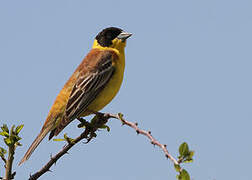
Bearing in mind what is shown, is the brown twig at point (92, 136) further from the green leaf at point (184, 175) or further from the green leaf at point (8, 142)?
the green leaf at point (8, 142)

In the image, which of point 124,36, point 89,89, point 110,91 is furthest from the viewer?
point 124,36

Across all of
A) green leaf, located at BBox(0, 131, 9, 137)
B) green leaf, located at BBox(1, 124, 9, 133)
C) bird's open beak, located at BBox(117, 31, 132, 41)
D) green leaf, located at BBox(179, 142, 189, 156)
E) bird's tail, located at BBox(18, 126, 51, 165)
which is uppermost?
bird's open beak, located at BBox(117, 31, 132, 41)

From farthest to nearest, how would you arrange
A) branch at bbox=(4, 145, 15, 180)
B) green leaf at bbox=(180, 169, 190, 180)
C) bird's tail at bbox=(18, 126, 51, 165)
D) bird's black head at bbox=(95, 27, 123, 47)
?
bird's black head at bbox=(95, 27, 123, 47) → bird's tail at bbox=(18, 126, 51, 165) → branch at bbox=(4, 145, 15, 180) → green leaf at bbox=(180, 169, 190, 180)

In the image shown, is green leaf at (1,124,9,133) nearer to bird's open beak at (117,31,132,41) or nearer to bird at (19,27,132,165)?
bird at (19,27,132,165)

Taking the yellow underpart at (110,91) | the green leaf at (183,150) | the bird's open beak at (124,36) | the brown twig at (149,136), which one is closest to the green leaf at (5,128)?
the brown twig at (149,136)

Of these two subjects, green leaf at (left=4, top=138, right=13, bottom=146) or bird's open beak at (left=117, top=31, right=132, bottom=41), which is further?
bird's open beak at (left=117, top=31, right=132, bottom=41)

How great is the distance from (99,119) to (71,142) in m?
0.73

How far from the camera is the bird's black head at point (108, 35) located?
7.58 metres

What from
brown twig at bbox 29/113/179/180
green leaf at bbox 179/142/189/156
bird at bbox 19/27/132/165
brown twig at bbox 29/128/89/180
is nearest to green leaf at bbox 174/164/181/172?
brown twig at bbox 29/113/179/180

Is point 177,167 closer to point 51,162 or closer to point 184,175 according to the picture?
point 184,175

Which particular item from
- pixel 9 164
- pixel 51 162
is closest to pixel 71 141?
pixel 51 162

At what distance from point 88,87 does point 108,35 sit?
5.19 ft

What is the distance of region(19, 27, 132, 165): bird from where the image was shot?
19.8 ft

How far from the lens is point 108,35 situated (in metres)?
7.70
